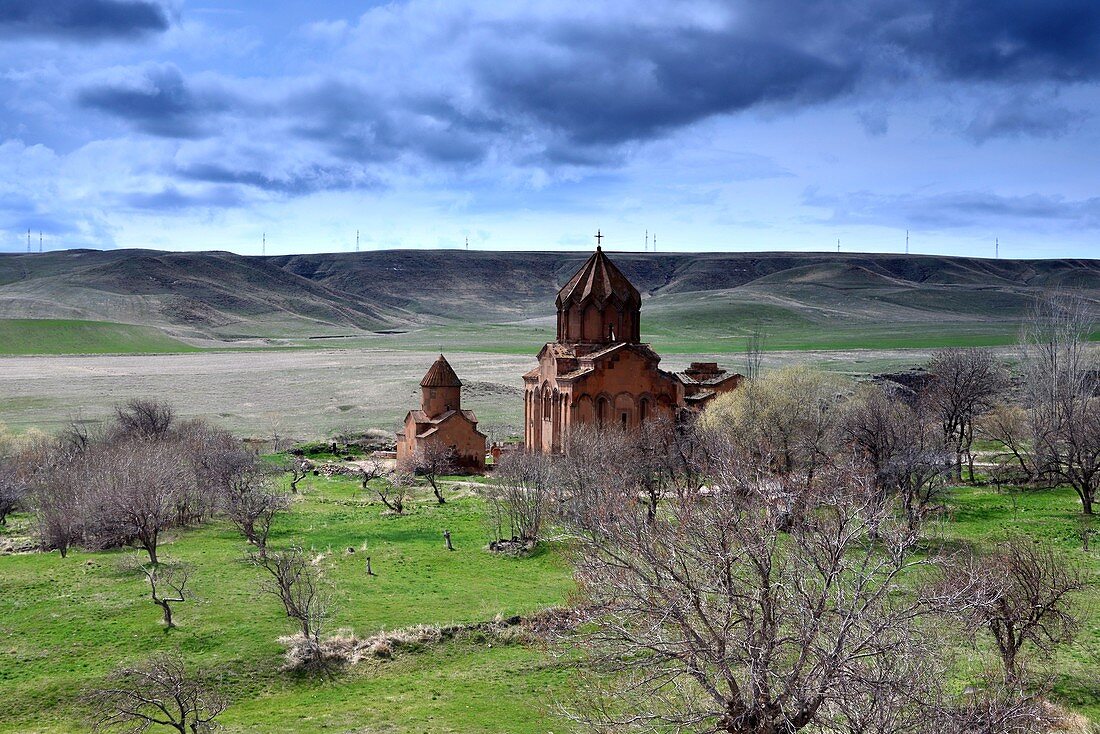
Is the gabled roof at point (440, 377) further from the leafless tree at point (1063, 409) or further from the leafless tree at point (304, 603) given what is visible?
the leafless tree at point (1063, 409)

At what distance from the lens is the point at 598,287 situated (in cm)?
4625

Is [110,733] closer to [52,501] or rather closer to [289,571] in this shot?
[289,571]

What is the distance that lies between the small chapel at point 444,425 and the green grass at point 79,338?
92.1 meters

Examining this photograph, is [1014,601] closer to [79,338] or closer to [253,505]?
[253,505]

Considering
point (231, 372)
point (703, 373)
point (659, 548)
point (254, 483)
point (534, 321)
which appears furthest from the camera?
point (534, 321)

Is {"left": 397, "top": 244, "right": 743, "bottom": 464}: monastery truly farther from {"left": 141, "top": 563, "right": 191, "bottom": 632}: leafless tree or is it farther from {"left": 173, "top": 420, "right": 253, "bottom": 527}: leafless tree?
{"left": 141, "top": 563, "right": 191, "bottom": 632}: leafless tree

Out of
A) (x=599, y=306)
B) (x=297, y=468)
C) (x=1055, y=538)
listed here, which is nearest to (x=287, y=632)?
(x=1055, y=538)

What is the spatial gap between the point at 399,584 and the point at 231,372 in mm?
77309

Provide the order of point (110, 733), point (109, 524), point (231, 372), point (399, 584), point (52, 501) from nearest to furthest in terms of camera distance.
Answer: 1. point (110, 733)
2. point (399, 584)
3. point (109, 524)
4. point (52, 501)
5. point (231, 372)

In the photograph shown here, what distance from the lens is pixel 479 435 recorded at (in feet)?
170

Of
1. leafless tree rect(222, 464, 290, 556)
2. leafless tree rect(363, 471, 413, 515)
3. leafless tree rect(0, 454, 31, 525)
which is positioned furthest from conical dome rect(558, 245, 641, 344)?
leafless tree rect(0, 454, 31, 525)

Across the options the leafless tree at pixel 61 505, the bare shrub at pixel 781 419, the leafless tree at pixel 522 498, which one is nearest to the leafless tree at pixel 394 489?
the leafless tree at pixel 522 498

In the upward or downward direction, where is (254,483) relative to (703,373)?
downward

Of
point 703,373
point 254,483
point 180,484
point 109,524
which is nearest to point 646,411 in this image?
point 703,373
